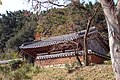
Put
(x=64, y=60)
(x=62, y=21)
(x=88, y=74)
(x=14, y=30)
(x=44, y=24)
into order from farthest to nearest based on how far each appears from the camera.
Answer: (x=14, y=30), (x=64, y=60), (x=62, y=21), (x=44, y=24), (x=88, y=74)

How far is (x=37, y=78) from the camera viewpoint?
1130 cm

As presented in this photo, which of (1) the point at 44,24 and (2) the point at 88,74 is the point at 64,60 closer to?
(1) the point at 44,24

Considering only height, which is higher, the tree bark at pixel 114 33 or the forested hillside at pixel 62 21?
the forested hillside at pixel 62 21

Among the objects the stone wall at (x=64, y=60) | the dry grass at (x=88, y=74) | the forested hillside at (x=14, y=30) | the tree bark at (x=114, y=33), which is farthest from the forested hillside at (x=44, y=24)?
the tree bark at (x=114, y=33)

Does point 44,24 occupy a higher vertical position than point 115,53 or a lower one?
higher

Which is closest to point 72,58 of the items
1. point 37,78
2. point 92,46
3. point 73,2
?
point 92,46

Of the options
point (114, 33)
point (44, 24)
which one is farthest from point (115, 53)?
point (44, 24)

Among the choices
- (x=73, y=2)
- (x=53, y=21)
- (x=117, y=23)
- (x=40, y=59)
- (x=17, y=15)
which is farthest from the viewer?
(x=17, y=15)

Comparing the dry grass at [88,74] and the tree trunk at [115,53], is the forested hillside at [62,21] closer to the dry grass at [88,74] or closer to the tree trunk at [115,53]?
the dry grass at [88,74]

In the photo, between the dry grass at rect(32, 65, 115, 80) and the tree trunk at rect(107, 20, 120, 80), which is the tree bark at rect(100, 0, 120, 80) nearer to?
the tree trunk at rect(107, 20, 120, 80)

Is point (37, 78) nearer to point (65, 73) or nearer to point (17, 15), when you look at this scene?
point (65, 73)

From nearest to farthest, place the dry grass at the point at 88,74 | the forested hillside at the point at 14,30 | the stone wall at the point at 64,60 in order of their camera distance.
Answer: the dry grass at the point at 88,74 → the stone wall at the point at 64,60 → the forested hillside at the point at 14,30

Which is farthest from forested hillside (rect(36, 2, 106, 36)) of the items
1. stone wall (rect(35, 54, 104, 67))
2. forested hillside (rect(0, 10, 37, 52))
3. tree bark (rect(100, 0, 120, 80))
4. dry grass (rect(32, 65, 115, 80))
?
forested hillside (rect(0, 10, 37, 52))

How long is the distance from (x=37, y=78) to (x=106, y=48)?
9107 mm
